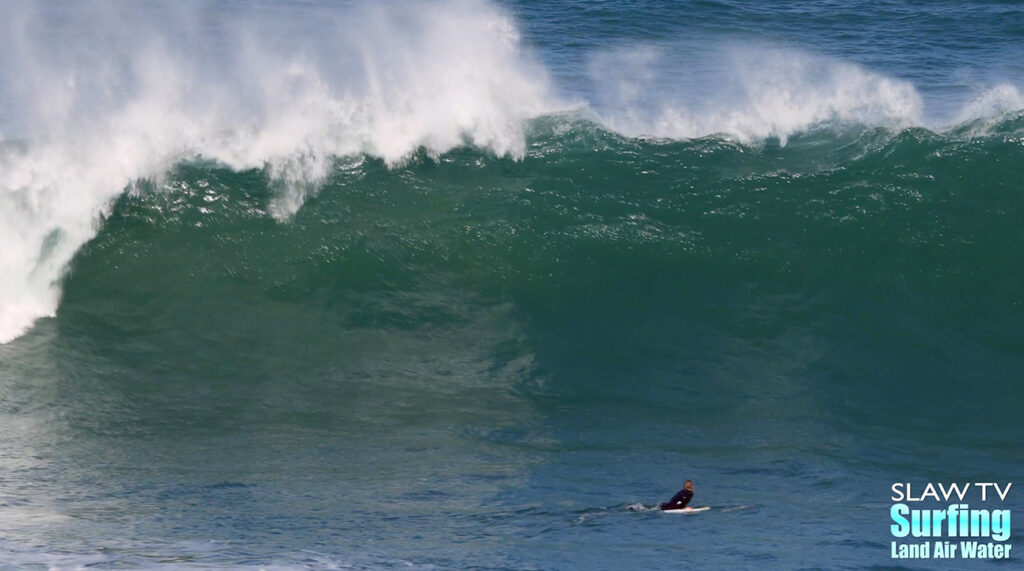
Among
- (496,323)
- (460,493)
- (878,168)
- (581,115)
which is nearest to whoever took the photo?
(460,493)

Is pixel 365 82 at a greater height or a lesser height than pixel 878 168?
greater

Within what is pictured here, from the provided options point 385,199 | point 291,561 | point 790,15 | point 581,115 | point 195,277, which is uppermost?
point 790,15

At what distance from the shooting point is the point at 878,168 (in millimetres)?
14430

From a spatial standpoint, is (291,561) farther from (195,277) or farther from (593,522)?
(195,277)

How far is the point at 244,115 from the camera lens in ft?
48.4

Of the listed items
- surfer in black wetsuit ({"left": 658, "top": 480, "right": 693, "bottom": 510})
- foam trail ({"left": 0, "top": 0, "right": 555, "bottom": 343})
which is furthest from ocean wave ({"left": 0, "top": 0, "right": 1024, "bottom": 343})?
surfer in black wetsuit ({"left": 658, "top": 480, "right": 693, "bottom": 510})

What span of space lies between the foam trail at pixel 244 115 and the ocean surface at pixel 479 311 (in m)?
0.04

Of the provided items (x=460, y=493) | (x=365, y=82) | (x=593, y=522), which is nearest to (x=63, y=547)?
(x=460, y=493)

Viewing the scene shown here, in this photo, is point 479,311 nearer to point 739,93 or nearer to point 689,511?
point 689,511

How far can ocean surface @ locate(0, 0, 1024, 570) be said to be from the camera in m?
9.04

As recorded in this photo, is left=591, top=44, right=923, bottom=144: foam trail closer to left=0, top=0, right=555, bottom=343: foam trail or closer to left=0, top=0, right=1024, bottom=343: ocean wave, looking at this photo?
left=0, top=0, right=1024, bottom=343: ocean wave

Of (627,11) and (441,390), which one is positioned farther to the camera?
(627,11)

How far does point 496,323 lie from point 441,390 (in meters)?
1.44

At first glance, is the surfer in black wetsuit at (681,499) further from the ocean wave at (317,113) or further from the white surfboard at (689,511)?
the ocean wave at (317,113)
